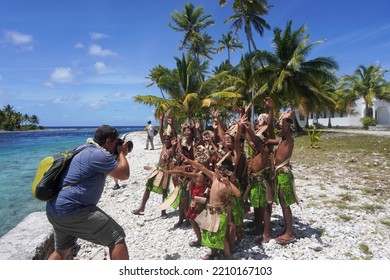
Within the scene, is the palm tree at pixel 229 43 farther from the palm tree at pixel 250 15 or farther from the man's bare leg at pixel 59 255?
the man's bare leg at pixel 59 255

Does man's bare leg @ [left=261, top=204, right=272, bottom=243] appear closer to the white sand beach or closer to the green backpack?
the white sand beach

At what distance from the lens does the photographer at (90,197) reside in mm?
3369

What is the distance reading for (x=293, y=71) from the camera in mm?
26438

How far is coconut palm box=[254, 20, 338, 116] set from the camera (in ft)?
84.5

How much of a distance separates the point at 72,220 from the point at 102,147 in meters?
0.86

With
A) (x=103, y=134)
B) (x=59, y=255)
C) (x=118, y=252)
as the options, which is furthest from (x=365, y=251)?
(x=59, y=255)

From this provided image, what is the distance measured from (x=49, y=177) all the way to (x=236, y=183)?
253 centimetres

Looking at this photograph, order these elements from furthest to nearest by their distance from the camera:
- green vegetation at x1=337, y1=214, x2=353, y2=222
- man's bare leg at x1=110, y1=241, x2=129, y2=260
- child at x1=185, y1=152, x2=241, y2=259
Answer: green vegetation at x1=337, y1=214, x2=353, y2=222 < child at x1=185, y1=152, x2=241, y2=259 < man's bare leg at x1=110, y1=241, x2=129, y2=260

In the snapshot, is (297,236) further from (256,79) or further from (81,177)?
(256,79)

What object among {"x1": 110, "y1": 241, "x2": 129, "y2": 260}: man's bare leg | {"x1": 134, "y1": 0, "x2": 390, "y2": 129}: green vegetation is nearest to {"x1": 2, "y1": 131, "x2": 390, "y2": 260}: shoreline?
{"x1": 110, "y1": 241, "x2": 129, "y2": 260}: man's bare leg

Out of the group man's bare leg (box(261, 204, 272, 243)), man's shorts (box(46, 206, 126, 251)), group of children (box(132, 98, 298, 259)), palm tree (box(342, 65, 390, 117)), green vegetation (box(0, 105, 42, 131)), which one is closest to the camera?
man's shorts (box(46, 206, 126, 251))

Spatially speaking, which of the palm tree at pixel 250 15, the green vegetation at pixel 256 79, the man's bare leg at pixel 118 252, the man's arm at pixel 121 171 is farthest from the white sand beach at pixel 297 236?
the palm tree at pixel 250 15

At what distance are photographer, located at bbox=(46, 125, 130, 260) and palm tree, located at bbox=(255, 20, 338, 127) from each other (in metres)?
23.4
